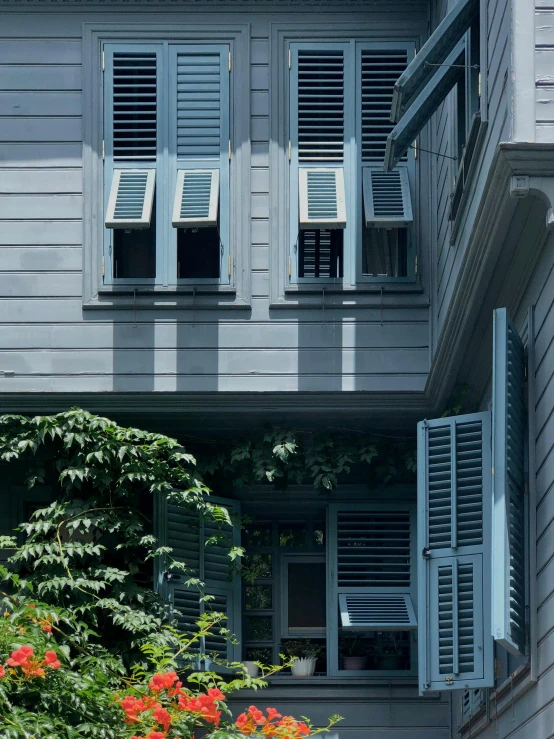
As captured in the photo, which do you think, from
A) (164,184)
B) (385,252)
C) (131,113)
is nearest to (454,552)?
(385,252)

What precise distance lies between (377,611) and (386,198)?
3.18 m

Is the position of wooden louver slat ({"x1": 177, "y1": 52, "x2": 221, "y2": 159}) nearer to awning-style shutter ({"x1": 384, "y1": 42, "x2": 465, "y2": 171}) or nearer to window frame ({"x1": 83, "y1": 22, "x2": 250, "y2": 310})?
window frame ({"x1": 83, "y1": 22, "x2": 250, "y2": 310})

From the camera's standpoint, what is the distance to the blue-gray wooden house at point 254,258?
11.1 m

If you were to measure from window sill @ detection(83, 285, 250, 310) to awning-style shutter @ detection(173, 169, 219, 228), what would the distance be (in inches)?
22.1

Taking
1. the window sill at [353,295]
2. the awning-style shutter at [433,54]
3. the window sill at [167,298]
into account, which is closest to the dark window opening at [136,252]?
the window sill at [167,298]

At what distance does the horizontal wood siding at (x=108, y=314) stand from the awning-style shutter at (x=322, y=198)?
38 centimetres

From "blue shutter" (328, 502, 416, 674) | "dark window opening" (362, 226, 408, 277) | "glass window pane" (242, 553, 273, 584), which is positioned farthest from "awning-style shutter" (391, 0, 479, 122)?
"glass window pane" (242, 553, 273, 584)

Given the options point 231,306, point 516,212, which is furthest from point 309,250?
point 516,212

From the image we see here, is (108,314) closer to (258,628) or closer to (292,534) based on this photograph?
(292,534)

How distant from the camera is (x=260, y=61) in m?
11.5

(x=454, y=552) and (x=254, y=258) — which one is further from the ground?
(x=254, y=258)

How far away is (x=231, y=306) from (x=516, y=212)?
4169 millimetres

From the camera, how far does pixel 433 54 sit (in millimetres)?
9016

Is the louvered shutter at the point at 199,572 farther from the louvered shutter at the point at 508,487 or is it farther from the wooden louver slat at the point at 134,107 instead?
the louvered shutter at the point at 508,487
